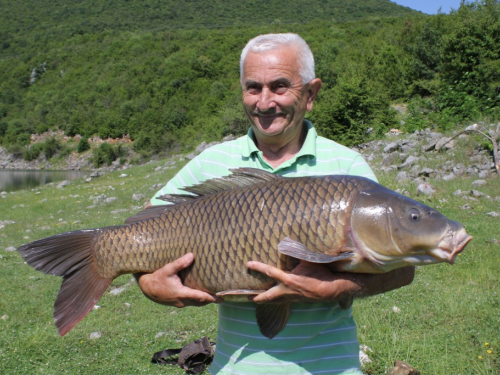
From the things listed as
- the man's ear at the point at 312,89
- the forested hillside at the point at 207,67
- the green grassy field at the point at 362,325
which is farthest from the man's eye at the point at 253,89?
the forested hillside at the point at 207,67

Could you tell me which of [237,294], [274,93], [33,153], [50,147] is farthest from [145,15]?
[237,294]

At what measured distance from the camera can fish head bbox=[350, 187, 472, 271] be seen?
161 centimetres

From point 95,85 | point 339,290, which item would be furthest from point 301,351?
point 95,85

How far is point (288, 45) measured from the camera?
2.04 m

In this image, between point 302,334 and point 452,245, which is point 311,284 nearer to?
point 302,334

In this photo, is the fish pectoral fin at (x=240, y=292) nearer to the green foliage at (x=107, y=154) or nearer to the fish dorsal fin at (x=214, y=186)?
the fish dorsal fin at (x=214, y=186)

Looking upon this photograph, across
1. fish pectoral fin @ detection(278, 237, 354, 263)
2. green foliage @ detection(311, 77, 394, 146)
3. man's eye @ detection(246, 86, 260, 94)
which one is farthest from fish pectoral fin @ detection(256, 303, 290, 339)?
green foliage @ detection(311, 77, 394, 146)

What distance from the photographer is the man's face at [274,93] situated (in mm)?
1999

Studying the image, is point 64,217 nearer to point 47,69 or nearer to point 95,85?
point 95,85

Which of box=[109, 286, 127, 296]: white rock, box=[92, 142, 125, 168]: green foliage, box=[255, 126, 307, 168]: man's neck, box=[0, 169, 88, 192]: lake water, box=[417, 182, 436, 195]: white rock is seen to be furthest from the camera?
box=[92, 142, 125, 168]: green foliage

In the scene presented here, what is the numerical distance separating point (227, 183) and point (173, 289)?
0.46 meters

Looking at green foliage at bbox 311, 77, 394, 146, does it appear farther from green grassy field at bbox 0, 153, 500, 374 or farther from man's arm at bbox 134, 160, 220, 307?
man's arm at bbox 134, 160, 220, 307

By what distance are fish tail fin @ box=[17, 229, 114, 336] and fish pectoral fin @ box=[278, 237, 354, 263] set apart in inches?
31.1

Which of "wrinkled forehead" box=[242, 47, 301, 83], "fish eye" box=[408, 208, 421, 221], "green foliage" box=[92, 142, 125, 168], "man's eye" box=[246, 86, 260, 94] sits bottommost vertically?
"green foliage" box=[92, 142, 125, 168]
